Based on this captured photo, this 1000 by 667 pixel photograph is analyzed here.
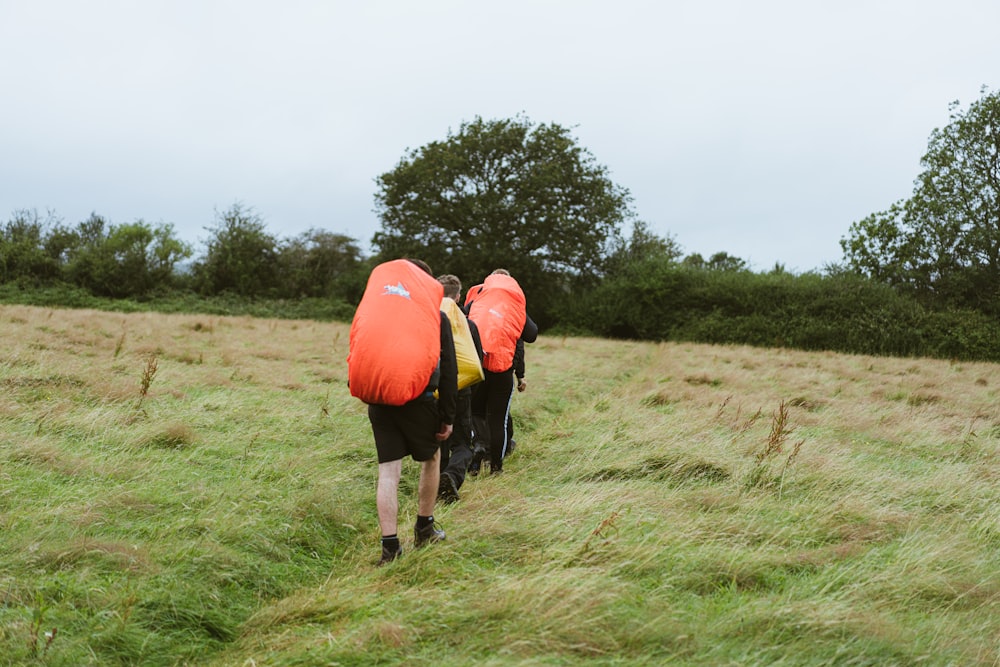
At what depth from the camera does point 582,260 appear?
120 ft

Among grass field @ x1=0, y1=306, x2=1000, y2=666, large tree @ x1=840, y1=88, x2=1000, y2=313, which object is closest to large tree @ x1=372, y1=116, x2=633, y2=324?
large tree @ x1=840, y1=88, x2=1000, y2=313

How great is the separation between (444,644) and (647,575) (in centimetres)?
136

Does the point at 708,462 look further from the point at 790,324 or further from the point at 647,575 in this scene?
the point at 790,324

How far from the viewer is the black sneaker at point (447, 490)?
576 centimetres

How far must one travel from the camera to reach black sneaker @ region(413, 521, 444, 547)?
4.50m

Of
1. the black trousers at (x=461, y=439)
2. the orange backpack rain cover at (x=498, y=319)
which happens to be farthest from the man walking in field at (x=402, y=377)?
the orange backpack rain cover at (x=498, y=319)

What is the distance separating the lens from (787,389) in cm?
1217

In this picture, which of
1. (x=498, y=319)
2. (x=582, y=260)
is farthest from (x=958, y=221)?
(x=498, y=319)

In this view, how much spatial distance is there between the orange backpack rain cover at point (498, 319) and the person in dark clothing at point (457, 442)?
0.98ft

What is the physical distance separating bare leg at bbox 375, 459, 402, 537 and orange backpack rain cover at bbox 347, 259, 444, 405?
48 cm

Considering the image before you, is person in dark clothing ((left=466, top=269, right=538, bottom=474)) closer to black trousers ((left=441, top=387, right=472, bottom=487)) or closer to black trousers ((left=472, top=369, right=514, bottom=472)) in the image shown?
black trousers ((left=472, top=369, right=514, bottom=472))

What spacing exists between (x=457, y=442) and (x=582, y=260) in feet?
101

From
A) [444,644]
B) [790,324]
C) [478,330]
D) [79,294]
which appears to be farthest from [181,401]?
[79,294]

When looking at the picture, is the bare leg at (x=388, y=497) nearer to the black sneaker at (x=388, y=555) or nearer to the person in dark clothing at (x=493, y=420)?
the black sneaker at (x=388, y=555)
